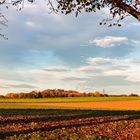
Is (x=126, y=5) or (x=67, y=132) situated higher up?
(x=126, y=5)

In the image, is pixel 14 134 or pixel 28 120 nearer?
pixel 14 134

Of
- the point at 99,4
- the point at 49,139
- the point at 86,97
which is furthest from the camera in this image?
the point at 86,97

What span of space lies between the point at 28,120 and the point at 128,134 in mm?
9684

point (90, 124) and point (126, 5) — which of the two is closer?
point (126, 5)

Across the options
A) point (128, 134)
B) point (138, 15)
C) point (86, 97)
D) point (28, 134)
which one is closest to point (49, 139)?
point (28, 134)

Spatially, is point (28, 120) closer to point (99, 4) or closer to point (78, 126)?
point (78, 126)

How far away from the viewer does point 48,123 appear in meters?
33.0

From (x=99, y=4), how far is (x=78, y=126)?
850 cm

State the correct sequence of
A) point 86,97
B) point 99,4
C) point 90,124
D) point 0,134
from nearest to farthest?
point 0,134 < point 99,4 < point 90,124 < point 86,97

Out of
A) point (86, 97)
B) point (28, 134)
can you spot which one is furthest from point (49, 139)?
point (86, 97)

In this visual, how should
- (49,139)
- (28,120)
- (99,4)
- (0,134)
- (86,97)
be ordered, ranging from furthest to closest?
(86,97), (28,120), (99,4), (0,134), (49,139)

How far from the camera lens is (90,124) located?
32719mm

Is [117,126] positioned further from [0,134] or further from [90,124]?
[0,134]

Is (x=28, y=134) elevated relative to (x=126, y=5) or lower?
lower
